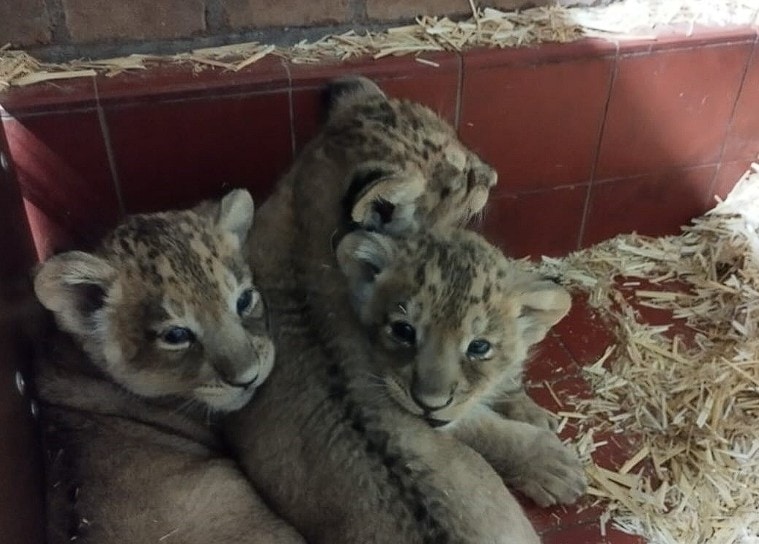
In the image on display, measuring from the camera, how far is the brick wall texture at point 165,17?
247cm

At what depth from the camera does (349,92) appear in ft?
7.79

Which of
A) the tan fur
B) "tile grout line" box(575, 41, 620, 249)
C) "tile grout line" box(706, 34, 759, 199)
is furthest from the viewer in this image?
"tile grout line" box(706, 34, 759, 199)

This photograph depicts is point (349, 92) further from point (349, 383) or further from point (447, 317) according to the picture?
point (349, 383)

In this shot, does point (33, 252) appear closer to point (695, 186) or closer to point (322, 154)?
point (322, 154)

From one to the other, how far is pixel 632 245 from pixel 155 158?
71.4 inches

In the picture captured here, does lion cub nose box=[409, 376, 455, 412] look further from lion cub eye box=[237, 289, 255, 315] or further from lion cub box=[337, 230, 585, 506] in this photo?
lion cub eye box=[237, 289, 255, 315]

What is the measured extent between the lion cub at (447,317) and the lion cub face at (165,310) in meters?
0.30

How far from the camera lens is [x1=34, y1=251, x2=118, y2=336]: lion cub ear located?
193cm

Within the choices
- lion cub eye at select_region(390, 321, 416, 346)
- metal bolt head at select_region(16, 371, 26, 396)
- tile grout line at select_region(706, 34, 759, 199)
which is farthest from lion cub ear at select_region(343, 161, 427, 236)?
tile grout line at select_region(706, 34, 759, 199)

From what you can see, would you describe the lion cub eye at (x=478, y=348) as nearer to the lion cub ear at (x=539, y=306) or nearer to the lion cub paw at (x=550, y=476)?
the lion cub ear at (x=539, y=306)

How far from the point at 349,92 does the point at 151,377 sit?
0.94 metres

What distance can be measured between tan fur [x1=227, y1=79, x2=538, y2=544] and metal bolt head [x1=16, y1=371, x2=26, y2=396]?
1.68ft

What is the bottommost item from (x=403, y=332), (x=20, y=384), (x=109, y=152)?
(x=20, y=384)

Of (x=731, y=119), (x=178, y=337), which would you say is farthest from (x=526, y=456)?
(x=731, y=119)
